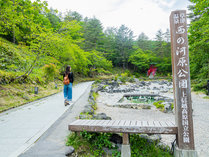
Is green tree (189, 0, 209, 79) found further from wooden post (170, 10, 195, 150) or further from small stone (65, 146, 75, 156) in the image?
small stone (65, 146, 75, 156)

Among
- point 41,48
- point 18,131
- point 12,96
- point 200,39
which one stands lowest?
point 18,131

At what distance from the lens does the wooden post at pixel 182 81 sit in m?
2.47

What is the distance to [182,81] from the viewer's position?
253 cm

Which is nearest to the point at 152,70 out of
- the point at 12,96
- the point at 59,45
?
the point at 59,45

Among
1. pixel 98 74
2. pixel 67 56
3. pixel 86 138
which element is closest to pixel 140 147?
pixel 86 138

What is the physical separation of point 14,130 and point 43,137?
3.18 feet

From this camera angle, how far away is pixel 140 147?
2.87 metres

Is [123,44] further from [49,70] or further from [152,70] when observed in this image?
[49,70]

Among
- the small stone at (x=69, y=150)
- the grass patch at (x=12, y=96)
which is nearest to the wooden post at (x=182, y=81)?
the small stone at (x=69, y=150)

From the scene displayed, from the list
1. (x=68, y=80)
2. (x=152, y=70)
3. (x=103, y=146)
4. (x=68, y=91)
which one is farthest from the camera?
(x=152, y=70)

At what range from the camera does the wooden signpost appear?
2475mm

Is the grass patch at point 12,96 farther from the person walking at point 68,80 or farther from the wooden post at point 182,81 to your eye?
the wooden post at point 182,81

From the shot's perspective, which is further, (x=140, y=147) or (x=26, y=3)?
(x=26, y=3)

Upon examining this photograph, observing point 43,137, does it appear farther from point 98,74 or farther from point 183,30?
point 98,74
